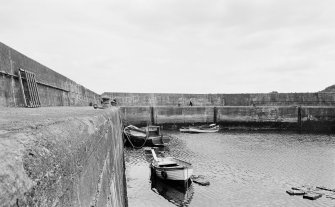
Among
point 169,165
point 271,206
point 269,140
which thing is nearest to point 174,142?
point 269,140

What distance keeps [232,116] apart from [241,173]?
25.3m

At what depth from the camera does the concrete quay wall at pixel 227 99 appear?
149ft

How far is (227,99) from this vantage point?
47000 millimetres

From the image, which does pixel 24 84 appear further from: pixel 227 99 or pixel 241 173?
pixel 227 99

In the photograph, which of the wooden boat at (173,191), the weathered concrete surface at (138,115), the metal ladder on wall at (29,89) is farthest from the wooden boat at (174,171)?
the weathered concrete surface at (138,115)

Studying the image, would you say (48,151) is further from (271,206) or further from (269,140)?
(269,140)

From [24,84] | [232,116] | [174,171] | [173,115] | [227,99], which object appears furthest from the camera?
[227,99]

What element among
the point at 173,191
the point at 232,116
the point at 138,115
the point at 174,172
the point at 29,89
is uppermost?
the point at 29,89

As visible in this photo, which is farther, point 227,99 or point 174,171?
point 227,99


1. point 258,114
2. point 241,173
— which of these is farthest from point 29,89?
point 258,114

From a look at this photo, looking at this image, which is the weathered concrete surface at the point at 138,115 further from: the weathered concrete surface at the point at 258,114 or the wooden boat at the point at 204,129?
the weathered concrete surface at the point at 258,114

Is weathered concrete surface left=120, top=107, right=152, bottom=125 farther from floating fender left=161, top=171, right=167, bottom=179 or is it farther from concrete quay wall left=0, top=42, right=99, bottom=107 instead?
concrete quay wall left=0, top=42, right=99, bottom=107

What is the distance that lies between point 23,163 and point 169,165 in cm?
1580

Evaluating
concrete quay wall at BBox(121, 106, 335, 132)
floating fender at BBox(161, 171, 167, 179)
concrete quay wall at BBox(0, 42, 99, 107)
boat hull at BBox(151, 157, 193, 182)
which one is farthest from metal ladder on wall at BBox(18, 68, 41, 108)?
concrete quay wall at BBox(121, 106, 335, 132)
